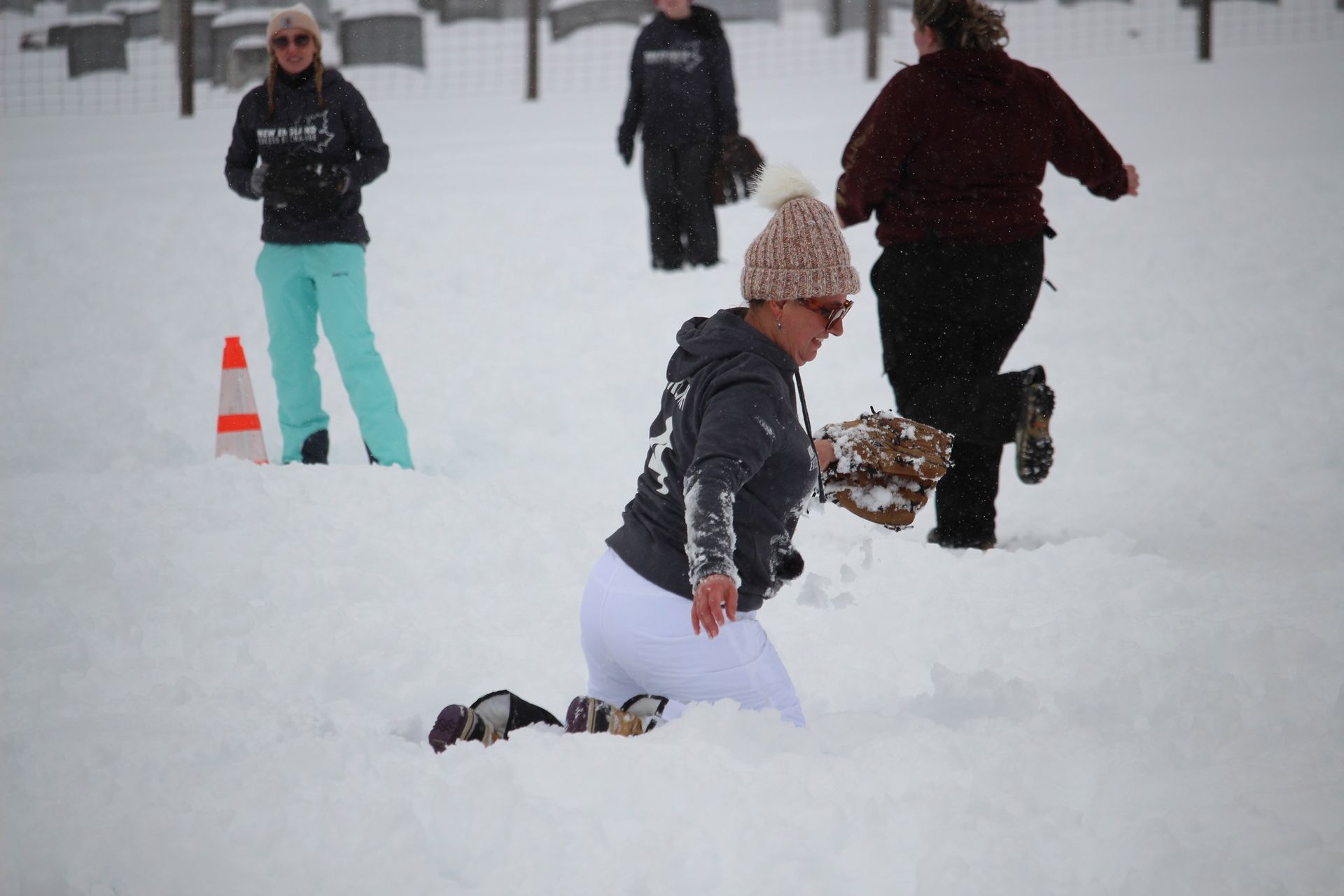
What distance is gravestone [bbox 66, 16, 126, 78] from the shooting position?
19.8 m

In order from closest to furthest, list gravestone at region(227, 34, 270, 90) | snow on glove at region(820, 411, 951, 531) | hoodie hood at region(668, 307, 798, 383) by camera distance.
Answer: hoodie hood at region(668, 307, 798, 383) → snow on glove at region(820, 411, 951, 531) → gravestone at region(227, 34, 270, 90)

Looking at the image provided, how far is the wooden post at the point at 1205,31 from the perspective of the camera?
13.0 meters

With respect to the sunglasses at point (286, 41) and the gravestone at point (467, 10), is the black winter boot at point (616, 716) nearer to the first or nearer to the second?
the sunglasses at point (286, 41)

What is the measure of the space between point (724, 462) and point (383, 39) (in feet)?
67.7

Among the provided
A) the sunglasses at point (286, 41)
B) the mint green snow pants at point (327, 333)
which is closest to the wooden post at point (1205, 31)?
the sunglasses at point (286, 41)

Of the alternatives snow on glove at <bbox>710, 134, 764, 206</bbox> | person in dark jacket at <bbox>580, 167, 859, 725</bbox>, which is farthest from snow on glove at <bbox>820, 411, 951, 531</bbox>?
snow on glove at <bbox>710, 134, 764, 206</bbox>

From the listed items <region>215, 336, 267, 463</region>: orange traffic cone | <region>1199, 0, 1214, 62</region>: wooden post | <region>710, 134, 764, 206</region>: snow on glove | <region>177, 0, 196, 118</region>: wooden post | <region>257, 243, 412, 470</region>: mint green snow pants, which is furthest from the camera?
<region>1199, 0, 1214, 62</region>: wooden post

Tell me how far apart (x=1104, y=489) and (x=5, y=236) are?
8065 mm

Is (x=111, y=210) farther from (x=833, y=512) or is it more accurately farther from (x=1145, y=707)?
(x=1145, y=707)

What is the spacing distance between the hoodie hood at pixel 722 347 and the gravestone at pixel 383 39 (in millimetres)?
19744

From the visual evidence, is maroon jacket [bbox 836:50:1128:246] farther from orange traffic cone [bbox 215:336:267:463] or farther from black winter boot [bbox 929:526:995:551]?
orange traffic cone [bbox 215:336:267:463]

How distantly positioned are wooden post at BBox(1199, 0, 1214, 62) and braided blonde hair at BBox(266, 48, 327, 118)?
11.1 m

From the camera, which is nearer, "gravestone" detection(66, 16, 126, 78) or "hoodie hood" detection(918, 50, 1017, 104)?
"hoodie hood" detection(918, 50, 1017, 104)

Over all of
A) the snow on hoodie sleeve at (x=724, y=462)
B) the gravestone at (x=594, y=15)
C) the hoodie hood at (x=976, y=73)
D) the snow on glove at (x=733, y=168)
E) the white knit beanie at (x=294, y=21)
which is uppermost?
the gravestone at (x=594, y=15)
